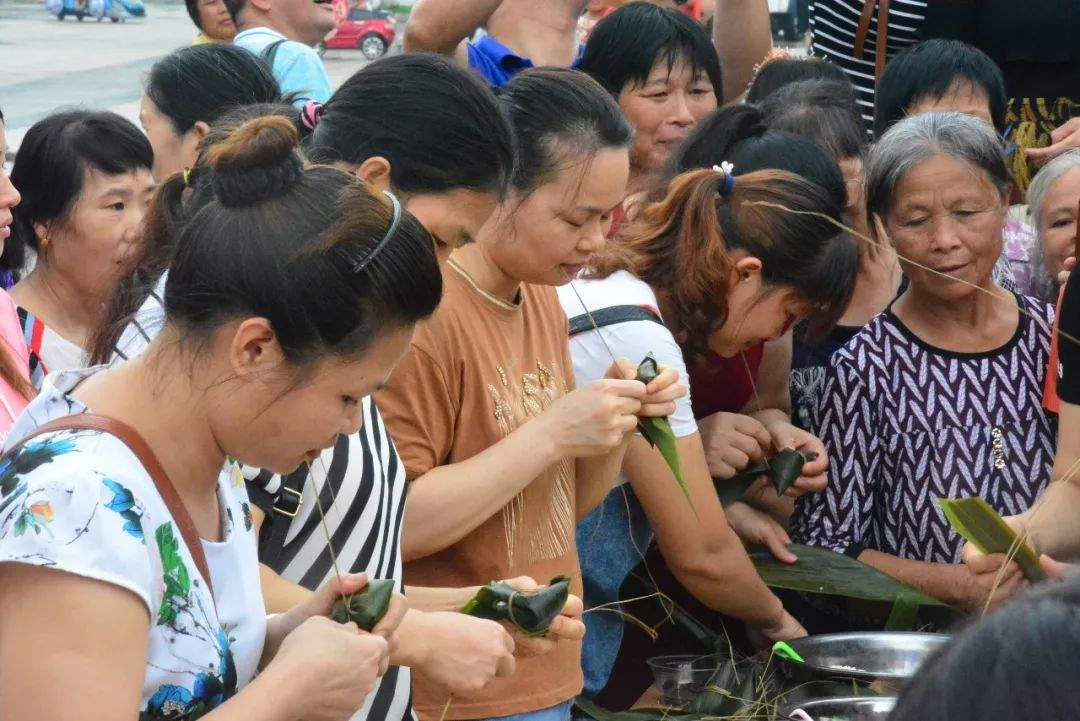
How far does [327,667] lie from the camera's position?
61.1 inches

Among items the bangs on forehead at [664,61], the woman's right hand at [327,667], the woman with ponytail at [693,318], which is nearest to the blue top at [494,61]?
the bangs on forehead at [664,61]

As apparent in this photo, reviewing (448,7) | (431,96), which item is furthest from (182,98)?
(431,96)

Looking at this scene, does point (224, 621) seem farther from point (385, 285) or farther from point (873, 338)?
point (873, 338)

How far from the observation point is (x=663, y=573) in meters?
3.05

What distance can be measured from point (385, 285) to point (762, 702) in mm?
1394

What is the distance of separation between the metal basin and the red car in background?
22.7 metres

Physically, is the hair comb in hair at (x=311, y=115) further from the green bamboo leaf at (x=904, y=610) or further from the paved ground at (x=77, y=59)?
the paved ground at (x=77, y=59)

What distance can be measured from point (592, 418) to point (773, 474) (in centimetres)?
83

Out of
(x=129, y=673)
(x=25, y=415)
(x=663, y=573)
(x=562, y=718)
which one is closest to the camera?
(x=129, y=673)

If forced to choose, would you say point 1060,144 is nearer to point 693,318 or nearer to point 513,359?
point 693,318

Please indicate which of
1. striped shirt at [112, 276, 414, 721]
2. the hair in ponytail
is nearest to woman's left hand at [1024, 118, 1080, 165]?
the hair in ponytail

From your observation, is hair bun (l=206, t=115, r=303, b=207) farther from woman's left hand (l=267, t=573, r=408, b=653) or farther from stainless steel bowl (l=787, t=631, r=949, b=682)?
stainless steel bowl (l=787, t=631, r=949, b=682)

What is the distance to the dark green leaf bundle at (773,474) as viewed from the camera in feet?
9.87

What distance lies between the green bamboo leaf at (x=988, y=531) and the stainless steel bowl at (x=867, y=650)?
0.23 m
